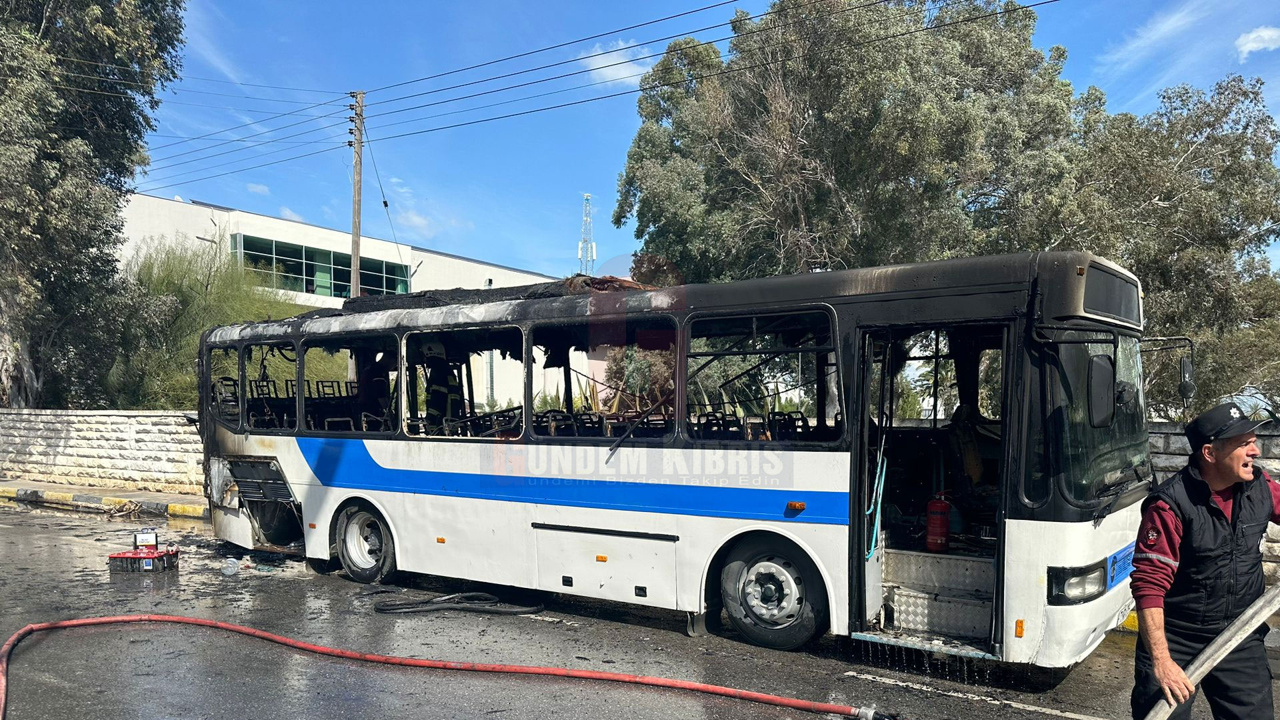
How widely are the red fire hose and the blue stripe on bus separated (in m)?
1.37

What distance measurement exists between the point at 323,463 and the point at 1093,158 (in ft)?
45.2

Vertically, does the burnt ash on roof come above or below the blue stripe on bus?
above

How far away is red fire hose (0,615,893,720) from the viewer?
17.8 ft

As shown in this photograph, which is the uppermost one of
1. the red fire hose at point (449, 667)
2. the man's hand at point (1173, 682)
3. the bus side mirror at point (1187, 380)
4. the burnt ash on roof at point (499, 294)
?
the burnt ash on roof at point (499, 294)

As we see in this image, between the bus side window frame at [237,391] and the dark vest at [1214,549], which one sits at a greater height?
the bus side window frame at [237,391]

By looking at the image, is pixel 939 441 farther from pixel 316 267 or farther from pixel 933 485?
pixel 316 267

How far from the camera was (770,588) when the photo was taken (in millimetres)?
6773

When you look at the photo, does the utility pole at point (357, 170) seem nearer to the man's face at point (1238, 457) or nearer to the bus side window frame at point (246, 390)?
the bus side window frame at point (246, 390)

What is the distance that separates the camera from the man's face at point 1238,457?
3305 millimetres

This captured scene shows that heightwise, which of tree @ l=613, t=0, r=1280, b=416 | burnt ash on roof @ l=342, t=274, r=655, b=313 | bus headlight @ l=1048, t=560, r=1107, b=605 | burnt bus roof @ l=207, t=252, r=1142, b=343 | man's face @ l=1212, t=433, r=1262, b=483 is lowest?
bus headlight @ l=1048, t=560, r=1107, b=605

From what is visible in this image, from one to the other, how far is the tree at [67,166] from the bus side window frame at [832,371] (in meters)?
17.0

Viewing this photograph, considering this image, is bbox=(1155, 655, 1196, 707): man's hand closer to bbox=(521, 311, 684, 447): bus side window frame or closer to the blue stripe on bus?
the blue stripe on bus

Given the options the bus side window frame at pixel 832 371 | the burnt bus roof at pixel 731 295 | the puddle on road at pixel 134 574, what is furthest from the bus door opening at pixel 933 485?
the puddle on road at pixel 134 574

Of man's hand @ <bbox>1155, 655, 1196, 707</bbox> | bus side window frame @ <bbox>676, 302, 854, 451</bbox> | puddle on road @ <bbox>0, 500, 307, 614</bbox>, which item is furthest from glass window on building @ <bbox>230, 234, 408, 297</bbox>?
man's hand @ <bbox>1155, 655, 1196, 707</bbox>
